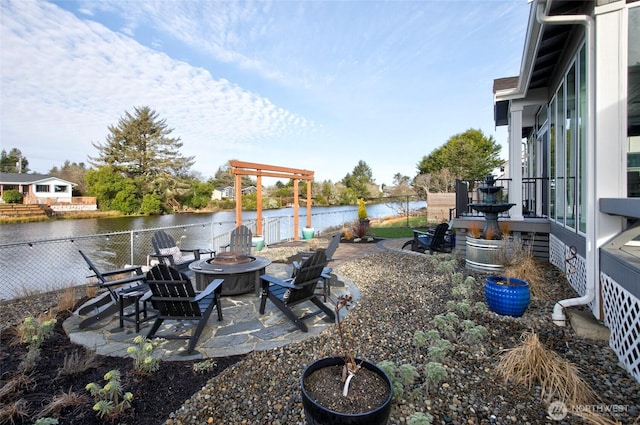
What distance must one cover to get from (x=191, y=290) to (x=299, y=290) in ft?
3.77

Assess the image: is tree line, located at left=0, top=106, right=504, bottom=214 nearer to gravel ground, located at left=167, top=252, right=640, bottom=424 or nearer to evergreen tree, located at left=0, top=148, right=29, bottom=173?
evergreen tree, located at left=0, top=148, right=29, bottom=173

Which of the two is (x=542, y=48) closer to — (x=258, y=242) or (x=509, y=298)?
(x=509, y=298)

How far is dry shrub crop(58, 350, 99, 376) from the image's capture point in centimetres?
235

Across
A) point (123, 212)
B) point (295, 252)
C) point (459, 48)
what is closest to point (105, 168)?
point (123, 212)

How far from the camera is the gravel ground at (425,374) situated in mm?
1847

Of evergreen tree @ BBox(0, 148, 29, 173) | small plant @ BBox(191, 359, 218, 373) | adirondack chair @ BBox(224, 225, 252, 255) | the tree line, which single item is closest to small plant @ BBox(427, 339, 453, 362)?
small plant @ BBox(191, 359, 218, 373)

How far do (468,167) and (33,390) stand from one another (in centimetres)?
2817

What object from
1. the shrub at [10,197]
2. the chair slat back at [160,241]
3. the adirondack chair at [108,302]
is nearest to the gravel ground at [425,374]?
the adirondack chair at [108,302]

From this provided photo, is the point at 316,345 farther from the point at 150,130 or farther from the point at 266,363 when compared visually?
the point at 150,130

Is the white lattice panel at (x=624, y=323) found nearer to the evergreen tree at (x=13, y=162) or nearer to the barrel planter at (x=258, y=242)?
the barrel planter at (x=258, y=242)

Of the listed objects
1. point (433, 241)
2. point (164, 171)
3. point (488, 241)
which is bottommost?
point (433, 241)

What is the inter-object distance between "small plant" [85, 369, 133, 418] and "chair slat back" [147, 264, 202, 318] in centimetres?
88

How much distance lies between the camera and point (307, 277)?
3.42m

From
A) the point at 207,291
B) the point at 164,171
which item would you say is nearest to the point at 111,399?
the point at 207,291
